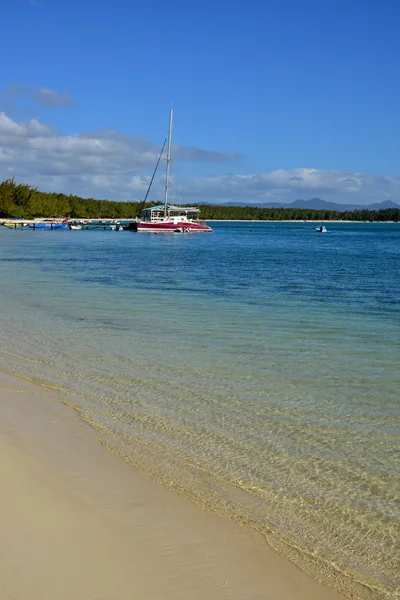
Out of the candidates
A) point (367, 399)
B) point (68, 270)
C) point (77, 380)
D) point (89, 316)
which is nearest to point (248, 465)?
point (367, 399)

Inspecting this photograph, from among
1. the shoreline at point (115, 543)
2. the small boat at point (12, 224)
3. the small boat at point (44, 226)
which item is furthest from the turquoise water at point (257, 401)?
the small boat at point (44, 226)

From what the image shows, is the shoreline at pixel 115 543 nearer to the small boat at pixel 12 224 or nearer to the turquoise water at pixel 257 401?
the turquoise water at pixel 257 401

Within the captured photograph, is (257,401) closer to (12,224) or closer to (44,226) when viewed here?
(12,224)

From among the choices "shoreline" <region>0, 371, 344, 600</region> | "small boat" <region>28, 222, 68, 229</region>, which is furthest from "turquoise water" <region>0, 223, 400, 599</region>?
"small boat" <region>28, 222, 68, 229</region>

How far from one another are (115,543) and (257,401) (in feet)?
15.7

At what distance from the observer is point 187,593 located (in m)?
4.25

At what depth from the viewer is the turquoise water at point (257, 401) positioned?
556 centimetres

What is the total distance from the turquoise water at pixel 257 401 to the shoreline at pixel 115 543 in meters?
0.28

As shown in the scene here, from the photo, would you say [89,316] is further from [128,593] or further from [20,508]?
[128,593]

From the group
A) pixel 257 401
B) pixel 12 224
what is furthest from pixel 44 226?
pixel 257 401

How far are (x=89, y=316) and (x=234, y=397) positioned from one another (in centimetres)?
938

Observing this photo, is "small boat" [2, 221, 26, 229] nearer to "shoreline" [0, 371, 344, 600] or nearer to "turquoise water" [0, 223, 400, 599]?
"turquoise water" [0, 223, 400, 599]

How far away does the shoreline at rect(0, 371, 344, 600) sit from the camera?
4.29m

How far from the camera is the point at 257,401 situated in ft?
30.8
